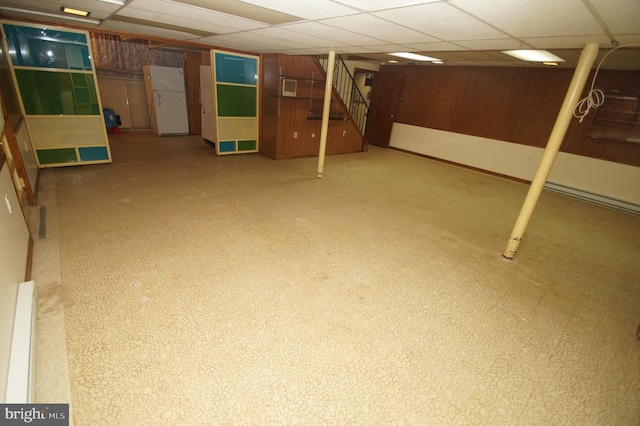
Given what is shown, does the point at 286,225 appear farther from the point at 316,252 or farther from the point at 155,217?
the point at 155,217

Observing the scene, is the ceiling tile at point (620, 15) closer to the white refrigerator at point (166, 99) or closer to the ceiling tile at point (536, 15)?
the ceiling tile at point (536, 15)

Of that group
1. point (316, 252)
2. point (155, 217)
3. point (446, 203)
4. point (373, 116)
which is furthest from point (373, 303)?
point (373, 116)

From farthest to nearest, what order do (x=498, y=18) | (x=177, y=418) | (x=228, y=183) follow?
(x=228, y=183), (x=498, y=18), (x=177, y=418)

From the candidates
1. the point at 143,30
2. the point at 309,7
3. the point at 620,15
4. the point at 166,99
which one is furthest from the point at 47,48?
the point at 620,15

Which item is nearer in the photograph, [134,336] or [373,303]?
[134,336]

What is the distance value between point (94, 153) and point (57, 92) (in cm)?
104

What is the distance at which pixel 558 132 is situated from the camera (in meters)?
2.76

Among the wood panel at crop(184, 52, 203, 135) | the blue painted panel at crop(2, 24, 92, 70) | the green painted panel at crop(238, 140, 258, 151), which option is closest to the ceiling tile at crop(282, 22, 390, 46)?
the blue painted panel at crop(2, 24, 92, 70)

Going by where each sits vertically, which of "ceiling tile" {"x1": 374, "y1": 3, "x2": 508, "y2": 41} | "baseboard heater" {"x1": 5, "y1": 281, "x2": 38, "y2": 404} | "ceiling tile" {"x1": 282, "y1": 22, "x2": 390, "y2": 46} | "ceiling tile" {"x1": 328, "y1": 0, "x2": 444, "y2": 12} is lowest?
"baseboard heater" {"x1": 5, "y1": 281, "x2": 38, "y2": 404}

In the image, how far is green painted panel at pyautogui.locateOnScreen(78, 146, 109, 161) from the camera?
16.0ft

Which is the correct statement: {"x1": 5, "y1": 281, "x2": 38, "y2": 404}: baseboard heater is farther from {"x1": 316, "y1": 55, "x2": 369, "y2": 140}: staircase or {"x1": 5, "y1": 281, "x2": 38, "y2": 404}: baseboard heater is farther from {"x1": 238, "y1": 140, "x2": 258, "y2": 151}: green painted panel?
{"x1": 316, "y1": 55, "x2": 369, "y2": 140}: staircase

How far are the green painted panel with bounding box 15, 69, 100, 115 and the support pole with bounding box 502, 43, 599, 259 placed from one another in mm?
6488

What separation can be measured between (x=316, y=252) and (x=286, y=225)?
27.5 inches

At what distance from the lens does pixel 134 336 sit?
184 centimetres
